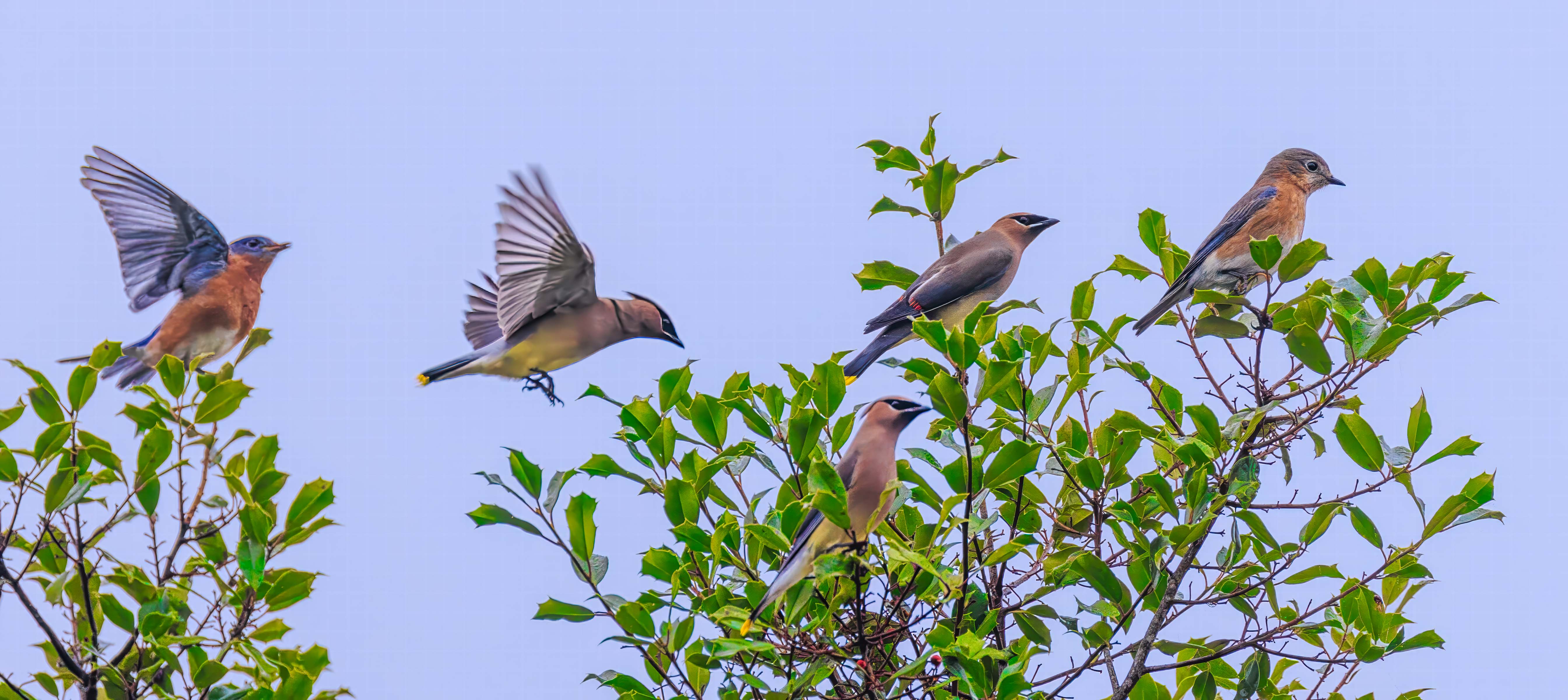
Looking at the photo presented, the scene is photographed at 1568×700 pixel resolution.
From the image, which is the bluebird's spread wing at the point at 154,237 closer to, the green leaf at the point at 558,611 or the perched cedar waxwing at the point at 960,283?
the perched cedar waxwing at the point at 960,283

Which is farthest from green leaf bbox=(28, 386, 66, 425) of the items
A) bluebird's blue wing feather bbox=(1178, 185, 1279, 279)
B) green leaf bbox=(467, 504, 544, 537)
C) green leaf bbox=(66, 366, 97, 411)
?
bluebird's blue wing feather bbox=(1178, 185, 1279, 279)

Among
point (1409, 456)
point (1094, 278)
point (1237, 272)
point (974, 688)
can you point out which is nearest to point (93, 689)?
point (974, 688)

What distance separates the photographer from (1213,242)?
255 inches

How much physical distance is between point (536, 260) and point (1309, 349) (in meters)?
2.84

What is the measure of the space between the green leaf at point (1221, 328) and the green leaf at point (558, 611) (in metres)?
2.10

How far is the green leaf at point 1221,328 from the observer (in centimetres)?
433

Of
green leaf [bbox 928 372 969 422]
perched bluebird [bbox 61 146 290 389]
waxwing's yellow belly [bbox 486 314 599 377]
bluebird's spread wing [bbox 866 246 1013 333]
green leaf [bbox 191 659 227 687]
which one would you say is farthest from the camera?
perched bluebird [bbox 61 146 290 389]

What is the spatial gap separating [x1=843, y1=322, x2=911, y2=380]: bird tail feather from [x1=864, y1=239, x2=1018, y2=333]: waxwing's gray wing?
0.30 ft

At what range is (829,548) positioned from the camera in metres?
3.80

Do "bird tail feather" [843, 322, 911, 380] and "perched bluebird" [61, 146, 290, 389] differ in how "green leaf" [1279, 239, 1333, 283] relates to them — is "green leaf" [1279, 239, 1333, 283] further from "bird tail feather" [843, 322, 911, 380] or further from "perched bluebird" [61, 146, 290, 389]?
"perched bluebird" [61, 146, 290, 389]

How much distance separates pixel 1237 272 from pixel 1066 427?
7.54ft

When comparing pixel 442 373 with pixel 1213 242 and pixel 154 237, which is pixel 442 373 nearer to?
pixel 154 237

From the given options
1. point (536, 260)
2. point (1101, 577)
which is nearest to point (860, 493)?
point (1101, 577)

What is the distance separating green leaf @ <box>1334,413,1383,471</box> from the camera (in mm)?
3996
